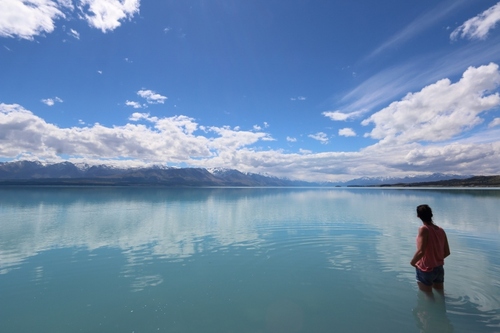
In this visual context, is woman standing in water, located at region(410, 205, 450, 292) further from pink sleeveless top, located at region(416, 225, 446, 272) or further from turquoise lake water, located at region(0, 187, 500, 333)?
turquoise lake water, located at region(0, 187, 500, 333)

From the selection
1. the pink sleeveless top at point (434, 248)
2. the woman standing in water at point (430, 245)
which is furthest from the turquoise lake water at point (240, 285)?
the pink sleeveless top at point (434, 248)

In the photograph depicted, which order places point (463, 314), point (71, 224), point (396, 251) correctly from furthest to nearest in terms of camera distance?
1. point (71, 224)
2. point (396, 251)
3. point (463, 314)

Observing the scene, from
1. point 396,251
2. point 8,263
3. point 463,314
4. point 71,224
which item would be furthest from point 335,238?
point 71,224

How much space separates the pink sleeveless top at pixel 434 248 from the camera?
857 centimetres

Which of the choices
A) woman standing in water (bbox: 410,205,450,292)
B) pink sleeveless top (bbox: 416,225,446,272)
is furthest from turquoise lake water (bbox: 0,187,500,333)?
pink sleeveless top (bbox: 416,225,446,272)

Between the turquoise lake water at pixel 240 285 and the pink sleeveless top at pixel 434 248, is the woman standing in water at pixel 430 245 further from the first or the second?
the turquoise lake water at pixel 240 285

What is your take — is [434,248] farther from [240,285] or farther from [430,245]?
[240,285]

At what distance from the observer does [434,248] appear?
8.58 metres

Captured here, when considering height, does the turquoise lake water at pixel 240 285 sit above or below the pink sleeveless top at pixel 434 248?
below

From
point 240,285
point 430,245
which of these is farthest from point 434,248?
point 240,285

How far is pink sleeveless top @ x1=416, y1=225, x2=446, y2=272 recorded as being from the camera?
8570 mm

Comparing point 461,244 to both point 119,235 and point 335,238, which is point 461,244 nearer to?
point 335,238

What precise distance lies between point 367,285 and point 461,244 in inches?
543

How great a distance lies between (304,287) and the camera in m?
11.6
